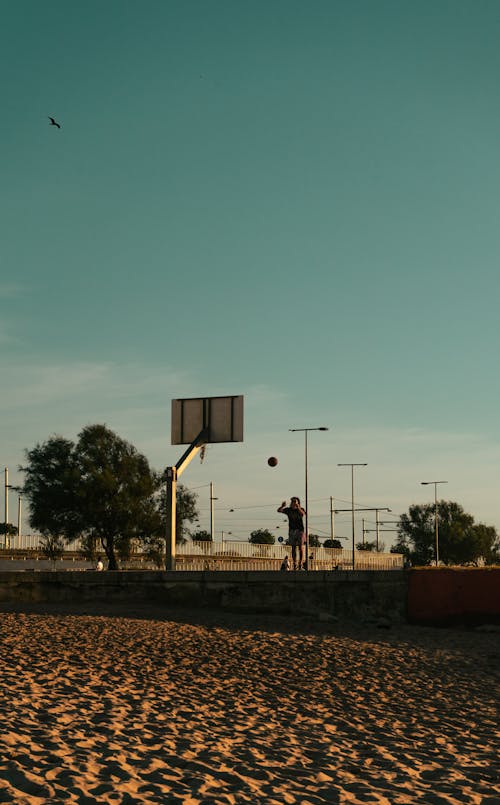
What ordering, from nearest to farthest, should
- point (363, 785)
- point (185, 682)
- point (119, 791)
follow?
point (119, 791)
point (363, 785)
point (185, 682)

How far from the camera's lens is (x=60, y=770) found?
797 cm

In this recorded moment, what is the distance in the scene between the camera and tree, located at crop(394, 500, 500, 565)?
134 m

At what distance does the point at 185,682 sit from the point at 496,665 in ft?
22.5

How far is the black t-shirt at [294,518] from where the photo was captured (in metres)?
26.1

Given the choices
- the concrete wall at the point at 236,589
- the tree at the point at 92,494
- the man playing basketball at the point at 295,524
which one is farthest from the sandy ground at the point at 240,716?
the tree at the point at 92,494

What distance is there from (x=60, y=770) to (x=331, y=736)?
381 centimetres

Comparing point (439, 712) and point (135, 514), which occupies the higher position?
point (135, 514)

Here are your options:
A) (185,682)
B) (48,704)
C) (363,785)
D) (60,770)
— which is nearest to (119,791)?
(60,770)

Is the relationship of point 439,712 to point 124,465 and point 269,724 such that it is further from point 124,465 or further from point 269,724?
point 124,465

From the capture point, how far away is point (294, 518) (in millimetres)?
26516

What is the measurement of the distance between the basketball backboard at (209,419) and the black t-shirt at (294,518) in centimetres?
654

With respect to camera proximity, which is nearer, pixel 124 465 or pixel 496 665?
pixel 496 665

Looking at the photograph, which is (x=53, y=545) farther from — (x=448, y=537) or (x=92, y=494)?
(x=448, y=537)

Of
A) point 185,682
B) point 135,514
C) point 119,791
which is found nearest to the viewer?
point 119,791
